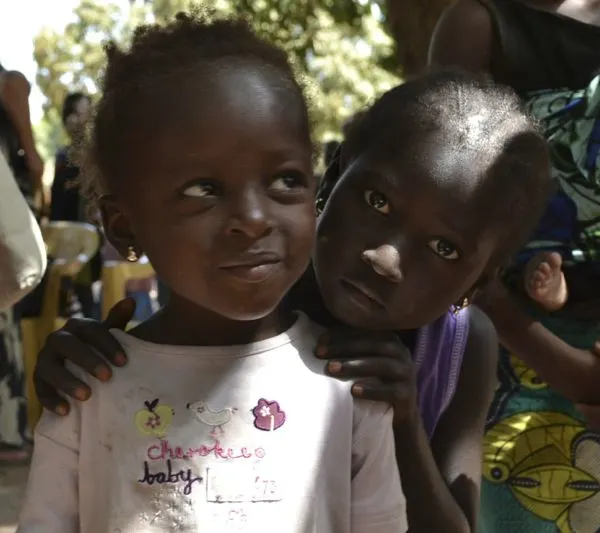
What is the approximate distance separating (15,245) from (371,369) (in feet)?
1.58

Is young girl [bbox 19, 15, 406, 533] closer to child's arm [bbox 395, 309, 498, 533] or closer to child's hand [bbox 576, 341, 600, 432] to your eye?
child's arm [bbox 395, 309, 498, 533]

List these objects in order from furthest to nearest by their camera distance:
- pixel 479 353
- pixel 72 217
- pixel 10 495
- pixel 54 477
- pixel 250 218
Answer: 1. pixel 72 217
2. pixel 10 495
3. pixel 479 353
4. pixel 54 477
5. pixel 250 218

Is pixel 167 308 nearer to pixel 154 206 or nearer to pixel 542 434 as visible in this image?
pixel 154 206

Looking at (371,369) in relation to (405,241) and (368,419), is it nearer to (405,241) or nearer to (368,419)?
(368,419)

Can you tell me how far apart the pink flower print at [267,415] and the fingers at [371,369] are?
0.09m

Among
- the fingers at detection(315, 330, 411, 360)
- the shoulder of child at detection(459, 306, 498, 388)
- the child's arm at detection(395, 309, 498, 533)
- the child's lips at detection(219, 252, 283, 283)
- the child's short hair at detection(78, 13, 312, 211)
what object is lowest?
the child's arm at detection(395, 309, 498, 533)

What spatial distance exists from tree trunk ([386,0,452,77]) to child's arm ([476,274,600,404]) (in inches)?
88.4

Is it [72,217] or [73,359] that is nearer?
[73,359]

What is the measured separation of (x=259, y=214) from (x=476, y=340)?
597mm

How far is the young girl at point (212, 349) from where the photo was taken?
1.09m

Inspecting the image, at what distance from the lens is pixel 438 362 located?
1.46 m

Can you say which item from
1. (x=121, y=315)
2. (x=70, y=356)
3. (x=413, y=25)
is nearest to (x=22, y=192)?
(x=413, y=25)

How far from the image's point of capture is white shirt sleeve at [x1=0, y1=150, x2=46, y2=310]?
1154mm

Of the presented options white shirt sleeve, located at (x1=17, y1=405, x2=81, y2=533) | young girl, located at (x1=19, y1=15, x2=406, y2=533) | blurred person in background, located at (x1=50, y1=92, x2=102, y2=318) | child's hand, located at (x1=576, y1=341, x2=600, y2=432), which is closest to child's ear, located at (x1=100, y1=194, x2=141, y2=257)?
young girl, located at (x1=19, y1=15, x2=406, y2=533)
